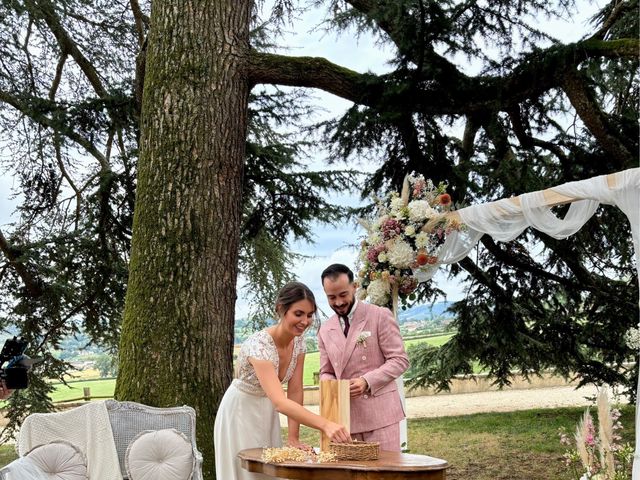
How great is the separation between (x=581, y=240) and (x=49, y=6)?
6144mm

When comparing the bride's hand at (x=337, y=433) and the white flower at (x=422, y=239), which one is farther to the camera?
the white flower at (x=422, y=239)

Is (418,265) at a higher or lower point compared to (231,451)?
higher

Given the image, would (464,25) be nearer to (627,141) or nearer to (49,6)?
(627,141)

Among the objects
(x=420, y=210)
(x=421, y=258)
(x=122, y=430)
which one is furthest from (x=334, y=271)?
(x=421, y=258)

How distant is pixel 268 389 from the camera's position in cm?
345

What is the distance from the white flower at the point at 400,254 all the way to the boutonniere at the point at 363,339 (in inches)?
97.7

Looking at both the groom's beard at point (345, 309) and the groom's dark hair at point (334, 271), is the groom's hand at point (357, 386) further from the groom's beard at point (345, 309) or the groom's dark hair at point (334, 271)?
the groom's dark hair at point (334, 271)

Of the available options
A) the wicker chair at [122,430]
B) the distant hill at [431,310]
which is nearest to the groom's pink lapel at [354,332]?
the wicker chair at [122,430]

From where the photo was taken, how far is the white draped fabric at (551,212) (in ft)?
17.1

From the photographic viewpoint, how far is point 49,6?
863cm

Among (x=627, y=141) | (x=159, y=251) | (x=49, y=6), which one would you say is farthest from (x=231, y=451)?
(x=49, y=6)

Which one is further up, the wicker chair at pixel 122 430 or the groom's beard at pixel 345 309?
the groom's beard at pixel 345 309

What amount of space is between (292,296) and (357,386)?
56cm

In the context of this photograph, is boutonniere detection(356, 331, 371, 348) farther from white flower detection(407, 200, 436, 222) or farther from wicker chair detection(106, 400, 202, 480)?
white flower detection(407, 200, 436, 222)
